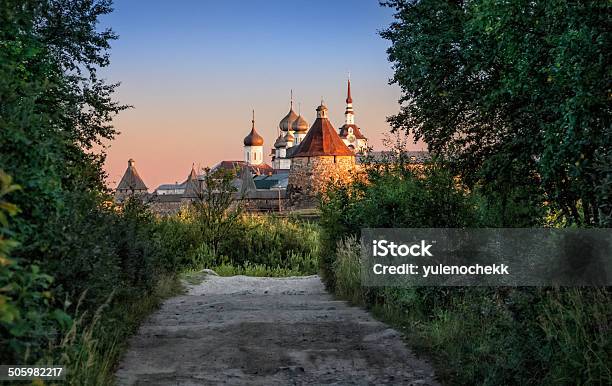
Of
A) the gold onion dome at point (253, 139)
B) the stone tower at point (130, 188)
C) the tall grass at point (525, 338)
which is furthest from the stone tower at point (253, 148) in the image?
the tall grass at point (525, 338)

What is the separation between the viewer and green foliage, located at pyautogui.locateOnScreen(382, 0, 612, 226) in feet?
27.8

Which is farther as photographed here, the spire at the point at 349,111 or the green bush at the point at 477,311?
the spire at the point at 349,111

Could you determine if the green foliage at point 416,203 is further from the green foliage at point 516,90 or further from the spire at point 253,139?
the spire at point 253,139

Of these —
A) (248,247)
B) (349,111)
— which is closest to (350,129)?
(349,111)

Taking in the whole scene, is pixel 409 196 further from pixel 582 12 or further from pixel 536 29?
pixel 582 12

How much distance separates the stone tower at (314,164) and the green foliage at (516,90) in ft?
131

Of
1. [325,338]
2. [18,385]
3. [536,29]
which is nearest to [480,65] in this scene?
[536,29]

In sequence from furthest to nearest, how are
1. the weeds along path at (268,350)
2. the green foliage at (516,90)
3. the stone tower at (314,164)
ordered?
the stone tower at (314,164) → the green foliage at (516,90) → the weeds along path at (268,350)

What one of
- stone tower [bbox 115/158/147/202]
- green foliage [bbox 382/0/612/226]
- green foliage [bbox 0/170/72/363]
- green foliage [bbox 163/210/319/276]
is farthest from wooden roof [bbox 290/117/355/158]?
green foliage [bbox 0/170/72/363]

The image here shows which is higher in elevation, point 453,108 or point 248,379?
A: point 453,108

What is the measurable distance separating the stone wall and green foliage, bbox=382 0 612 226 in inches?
1562

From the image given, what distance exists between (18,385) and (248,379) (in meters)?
2.64

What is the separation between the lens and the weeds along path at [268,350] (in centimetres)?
691

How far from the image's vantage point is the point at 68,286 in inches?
273
